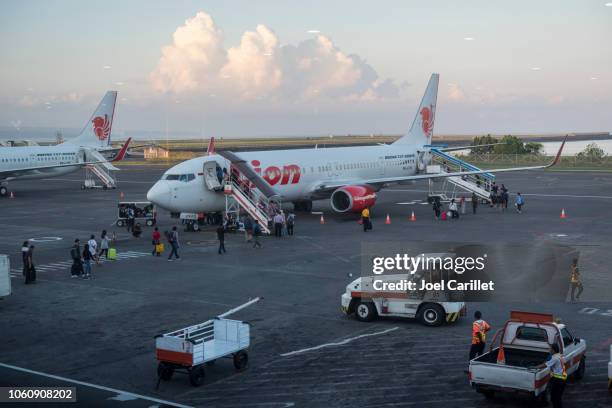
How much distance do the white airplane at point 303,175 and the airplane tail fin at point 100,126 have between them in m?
37.0

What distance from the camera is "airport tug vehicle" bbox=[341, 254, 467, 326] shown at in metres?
22.0

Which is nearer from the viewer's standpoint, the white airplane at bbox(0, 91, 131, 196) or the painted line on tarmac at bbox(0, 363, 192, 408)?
the painted line on tarmac at bbox(0, 363, 192, 408)

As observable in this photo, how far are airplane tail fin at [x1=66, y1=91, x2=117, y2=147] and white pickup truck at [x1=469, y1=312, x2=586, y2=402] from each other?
228ft

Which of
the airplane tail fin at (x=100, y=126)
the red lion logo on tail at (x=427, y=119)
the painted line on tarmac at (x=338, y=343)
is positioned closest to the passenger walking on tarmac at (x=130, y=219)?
the painted line on tarmac at (x=338, y=343)

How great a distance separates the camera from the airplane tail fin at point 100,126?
3132 inches

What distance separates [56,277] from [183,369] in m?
14.3

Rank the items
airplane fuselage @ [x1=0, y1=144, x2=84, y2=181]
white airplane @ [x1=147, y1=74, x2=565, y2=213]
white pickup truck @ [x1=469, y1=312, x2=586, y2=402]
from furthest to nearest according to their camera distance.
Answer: airplane fuselage @ [x1=0, y1=144, x2=84, y2=181] < white airplane @ [x1=147, y1=74, x2=565, y2=213] < white pickup truck @ [x1=469, y1=312, x2=586, y2=402]

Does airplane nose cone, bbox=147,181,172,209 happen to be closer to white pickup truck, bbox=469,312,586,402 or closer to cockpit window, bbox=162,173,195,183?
cockpit window, bbox=162,173,195,183

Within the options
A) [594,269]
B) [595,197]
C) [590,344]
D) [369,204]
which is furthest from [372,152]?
[590,344]

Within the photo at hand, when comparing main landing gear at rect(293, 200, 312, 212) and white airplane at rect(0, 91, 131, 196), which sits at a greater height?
white airplane at rect(0, 91, 131, 196)

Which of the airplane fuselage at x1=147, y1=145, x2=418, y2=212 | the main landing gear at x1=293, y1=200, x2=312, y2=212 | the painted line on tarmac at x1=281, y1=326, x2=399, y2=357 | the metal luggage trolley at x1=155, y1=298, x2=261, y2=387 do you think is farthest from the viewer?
the main landing gear at x1=293, y1=200, x2=312, y2=212

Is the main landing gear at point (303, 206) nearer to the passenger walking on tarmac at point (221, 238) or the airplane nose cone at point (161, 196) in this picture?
the airplane nose cone at point (161, 196)

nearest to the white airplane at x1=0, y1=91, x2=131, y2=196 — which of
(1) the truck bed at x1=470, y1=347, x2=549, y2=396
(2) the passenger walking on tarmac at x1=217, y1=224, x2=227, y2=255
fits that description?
(2) the passenger walking on tarmac at x1=217, y1=224, x2=227, y2=255

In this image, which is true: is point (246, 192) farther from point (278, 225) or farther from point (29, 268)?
point (29, 268)
